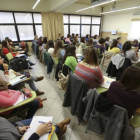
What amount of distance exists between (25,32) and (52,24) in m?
1.92

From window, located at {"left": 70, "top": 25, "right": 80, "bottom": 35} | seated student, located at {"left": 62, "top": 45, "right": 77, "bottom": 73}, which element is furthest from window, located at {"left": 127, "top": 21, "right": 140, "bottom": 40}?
seated student, located at {"left": 62, "top": 45, "right": 77, "bottom": 73}

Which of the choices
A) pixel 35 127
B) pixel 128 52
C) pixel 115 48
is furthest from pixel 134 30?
pixel 35 127

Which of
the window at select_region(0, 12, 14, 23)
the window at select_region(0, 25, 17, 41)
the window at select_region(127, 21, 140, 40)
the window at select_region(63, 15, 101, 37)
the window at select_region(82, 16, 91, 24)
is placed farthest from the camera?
the window at select_region(82, 16, 91, 24)

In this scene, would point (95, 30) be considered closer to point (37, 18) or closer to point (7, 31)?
point (37, 18)

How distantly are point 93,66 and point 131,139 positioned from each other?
93cm

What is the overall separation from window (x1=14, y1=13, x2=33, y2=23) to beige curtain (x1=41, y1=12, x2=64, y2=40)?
87 cm

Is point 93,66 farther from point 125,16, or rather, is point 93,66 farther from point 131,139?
point 125,16

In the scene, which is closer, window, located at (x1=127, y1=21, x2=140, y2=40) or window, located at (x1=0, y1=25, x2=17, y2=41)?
window, located at (x1=0, y1=25, x2=17, y2=41)

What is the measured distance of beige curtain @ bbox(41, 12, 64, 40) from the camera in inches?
270

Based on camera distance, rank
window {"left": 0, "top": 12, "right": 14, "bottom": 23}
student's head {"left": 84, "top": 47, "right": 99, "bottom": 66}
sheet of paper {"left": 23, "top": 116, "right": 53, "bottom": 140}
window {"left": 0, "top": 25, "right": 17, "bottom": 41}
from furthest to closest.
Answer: window {"left": 0, "top": 25, "right": 17, "bottom": 41}, window {"left": 0, "top": 12, "right": 14, "bottom": 23}, student's head {"left": 84, "top": 47, "right": 99, "bottom": 66}, sheet of paper {"left": 23, "top": 116, "right": 53, "bottom": 140}

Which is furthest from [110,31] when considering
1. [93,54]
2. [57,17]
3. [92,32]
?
[93,54]

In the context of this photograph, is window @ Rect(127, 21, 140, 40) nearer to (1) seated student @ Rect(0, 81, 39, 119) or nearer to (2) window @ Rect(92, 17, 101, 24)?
(2) window @ Rect(92, 17, 101, 24)

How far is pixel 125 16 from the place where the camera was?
710 centimetres

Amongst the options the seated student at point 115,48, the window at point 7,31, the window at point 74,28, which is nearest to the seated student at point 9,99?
the seated student at point 115,48
